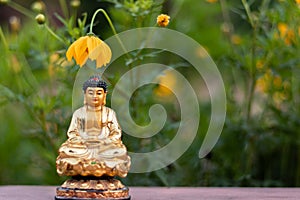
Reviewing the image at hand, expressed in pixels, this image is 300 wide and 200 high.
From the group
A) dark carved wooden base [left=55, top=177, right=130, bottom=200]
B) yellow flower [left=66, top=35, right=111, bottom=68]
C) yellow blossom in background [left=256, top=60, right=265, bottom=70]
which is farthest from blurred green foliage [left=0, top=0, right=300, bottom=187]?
dark carved wooden base [left=55, top=177, right=130, bottom=200]

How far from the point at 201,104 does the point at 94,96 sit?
1063mm

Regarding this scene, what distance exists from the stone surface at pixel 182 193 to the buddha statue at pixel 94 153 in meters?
0.13

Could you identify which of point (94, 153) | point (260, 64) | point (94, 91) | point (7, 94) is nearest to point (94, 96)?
point (94, 91)

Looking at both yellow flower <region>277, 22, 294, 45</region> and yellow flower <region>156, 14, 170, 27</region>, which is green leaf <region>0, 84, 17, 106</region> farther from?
yellow flower <region>277, 22, 294, 45</region>

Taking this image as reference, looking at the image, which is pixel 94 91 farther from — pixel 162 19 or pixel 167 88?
pixel 167 88

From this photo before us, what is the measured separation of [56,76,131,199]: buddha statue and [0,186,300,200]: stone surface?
13 cm

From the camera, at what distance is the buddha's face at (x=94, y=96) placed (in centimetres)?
146

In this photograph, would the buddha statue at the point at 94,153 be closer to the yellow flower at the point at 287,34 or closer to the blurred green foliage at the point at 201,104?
the blurred green foliage at the point at 201,104

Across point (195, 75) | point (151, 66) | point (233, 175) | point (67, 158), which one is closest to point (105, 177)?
point (67, 158)

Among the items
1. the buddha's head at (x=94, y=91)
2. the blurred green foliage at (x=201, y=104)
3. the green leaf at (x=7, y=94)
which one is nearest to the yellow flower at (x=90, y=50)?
the buddha's head at (x=94, y=91)

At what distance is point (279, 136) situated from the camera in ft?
7.45

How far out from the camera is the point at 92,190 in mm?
1415

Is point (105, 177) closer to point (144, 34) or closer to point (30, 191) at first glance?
point (30, 191)

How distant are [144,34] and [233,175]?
557mm
